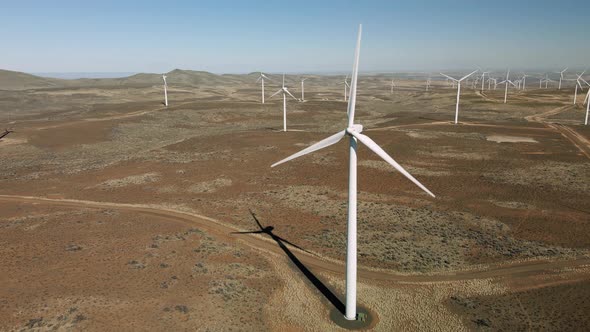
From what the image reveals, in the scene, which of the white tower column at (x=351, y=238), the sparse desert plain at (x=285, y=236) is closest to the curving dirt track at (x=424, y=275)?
the sparse desert plain at (x=285, y=236)

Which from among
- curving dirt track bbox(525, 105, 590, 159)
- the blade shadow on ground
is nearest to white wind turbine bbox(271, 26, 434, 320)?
the blade shadow on ground

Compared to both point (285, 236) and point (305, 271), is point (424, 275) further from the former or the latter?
point (285, 236)

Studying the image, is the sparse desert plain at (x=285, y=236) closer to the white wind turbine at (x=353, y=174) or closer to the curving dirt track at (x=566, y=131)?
the curving dirt track at (x=566, y=131)

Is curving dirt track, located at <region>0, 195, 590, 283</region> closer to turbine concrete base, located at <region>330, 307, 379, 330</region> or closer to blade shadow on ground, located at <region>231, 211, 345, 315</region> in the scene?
blade shadow on ground, located at <region>231, 211, 345, 315</region>

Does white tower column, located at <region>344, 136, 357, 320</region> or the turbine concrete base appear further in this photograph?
the turbine concrete base

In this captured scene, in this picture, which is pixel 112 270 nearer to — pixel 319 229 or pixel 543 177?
pixel 319 229

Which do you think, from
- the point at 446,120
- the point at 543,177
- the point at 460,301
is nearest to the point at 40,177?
the point at 460,301
